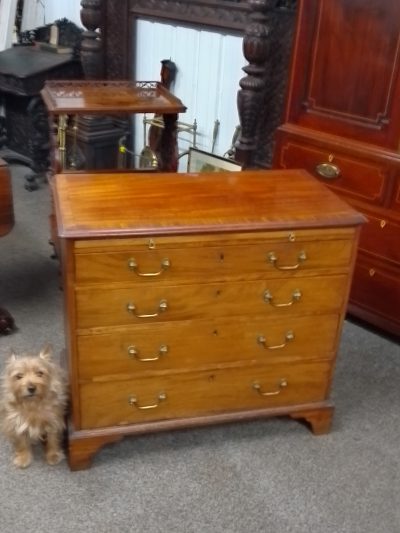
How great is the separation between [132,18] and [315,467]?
2949 mm

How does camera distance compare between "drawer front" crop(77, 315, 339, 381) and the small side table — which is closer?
"drawer front" crop(77, 315, 339, 381)

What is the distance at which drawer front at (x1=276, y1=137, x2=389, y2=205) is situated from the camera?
2.43 meters

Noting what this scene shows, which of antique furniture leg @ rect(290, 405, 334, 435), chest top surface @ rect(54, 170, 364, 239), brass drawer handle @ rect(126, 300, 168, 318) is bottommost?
antique furniture leg @ rect(290, 405, 334, 435)

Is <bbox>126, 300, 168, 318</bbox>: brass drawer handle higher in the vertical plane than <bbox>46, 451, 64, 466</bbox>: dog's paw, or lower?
higher

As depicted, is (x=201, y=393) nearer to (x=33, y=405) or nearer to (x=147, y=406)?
(x=147, y=406)

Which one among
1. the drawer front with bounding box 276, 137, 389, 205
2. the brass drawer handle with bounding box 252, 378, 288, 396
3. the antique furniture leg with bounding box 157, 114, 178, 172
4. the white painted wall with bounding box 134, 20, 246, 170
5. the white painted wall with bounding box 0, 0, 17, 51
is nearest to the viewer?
the brass drawer handle with bounding box 252, 378, 288, 396

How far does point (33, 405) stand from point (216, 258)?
2.29 ft

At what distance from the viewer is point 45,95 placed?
2615 mm

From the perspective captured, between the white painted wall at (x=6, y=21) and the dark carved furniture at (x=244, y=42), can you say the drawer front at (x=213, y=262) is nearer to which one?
the dark carved furniture at (x=244, y=42)

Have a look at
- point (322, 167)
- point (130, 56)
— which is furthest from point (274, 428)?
point (130, 56)

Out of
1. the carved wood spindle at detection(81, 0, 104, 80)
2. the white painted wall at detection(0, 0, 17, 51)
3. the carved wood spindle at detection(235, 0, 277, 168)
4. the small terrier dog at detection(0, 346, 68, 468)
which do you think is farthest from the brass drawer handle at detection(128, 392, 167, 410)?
the white painted wall at detection(0, 0, 17, 51)

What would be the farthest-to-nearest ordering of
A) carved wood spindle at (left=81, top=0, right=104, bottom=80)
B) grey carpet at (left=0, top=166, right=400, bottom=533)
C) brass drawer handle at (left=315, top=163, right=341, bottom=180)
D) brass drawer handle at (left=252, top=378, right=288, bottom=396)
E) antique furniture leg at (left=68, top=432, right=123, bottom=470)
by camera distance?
carved wood spindle at (left=81, top=0, right=104, bottom=80), brass drawer handle at (left=315, top=163, right=341, bottom=180), brass drawer handle at (left=252, top=378, right=288, bottom=396), antique furniture leg at (left=68, top=432, right=123, bottom=470), grey carpet at (left=0, top=166, right=400, bottom=533)

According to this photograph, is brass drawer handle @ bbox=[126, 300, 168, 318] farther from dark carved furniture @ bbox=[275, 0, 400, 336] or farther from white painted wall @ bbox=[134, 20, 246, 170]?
white painted wall @ bbox=[134, 20, 246, 170]

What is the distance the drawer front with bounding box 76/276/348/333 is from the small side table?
254 centimetres
